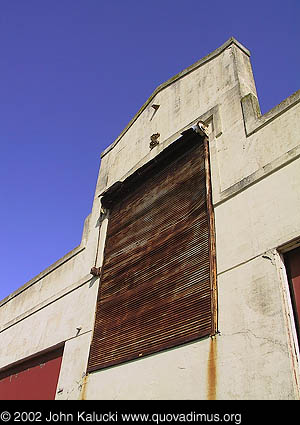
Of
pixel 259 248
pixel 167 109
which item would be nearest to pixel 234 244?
pixel 259 248

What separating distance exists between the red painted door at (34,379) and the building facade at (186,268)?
4 centimetres

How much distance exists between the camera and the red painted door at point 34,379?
8.85 meters

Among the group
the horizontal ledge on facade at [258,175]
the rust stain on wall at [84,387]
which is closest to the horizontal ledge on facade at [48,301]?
the rust stain on wall at [84,387]

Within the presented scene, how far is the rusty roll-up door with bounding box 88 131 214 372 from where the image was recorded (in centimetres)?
657

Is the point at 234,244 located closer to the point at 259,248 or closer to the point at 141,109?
the point at 259,248

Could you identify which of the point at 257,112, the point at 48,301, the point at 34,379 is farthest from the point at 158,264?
the point at 34,379

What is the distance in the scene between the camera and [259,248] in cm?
591

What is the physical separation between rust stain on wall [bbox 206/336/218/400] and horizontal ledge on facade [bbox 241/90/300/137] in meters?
3.57

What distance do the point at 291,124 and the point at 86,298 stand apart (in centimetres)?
548

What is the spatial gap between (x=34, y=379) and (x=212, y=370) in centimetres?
542

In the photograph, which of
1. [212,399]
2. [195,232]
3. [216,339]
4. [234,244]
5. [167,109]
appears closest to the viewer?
[212,399]

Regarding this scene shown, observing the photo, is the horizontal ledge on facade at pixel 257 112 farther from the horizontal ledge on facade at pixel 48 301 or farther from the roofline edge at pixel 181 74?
the horizontal ledge on facade at pixel 48 301

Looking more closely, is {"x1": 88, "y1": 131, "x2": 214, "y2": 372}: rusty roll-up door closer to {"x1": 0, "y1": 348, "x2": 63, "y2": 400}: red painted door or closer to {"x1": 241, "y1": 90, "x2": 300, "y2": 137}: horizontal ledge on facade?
{"x1": 241, "y1": 90, "x2": 300, "y2": 137}: horizontal ledge on facade

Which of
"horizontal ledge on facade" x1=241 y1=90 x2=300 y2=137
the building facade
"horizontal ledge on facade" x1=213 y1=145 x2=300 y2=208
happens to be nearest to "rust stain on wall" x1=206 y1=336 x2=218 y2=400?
the building facade
